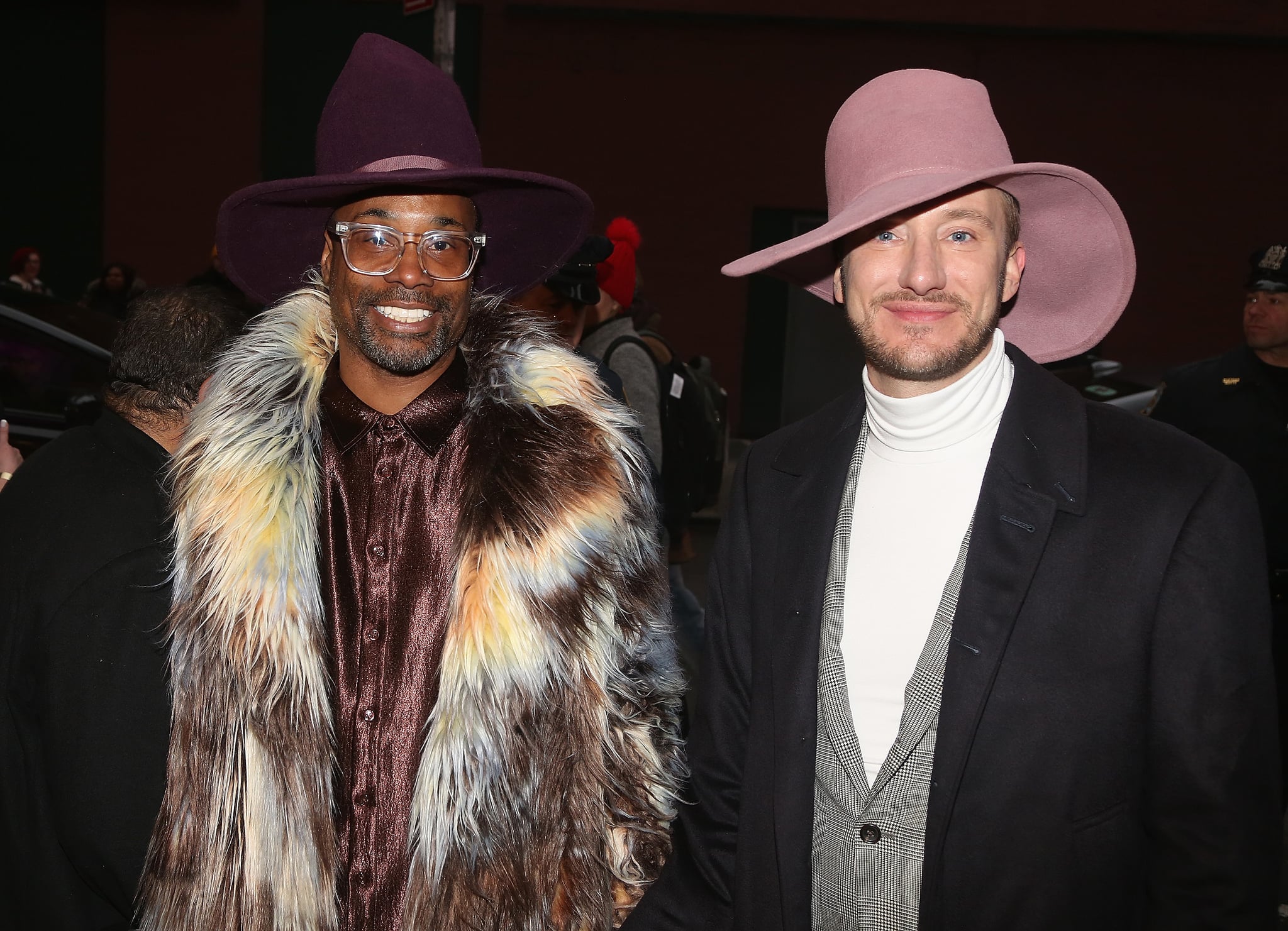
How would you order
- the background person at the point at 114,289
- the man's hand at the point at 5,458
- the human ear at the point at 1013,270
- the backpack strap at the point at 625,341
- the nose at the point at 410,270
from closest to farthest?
1. the human ear at the point at 1013,270
2. the nose at the point at 410,270
3. the man's hand at the point at 5,458
4. the backpack strap at the point at 625,341
5. the background person at the point at 114,289

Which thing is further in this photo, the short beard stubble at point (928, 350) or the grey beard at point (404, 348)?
the grey beard at point (404, 348)

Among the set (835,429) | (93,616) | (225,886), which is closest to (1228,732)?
(835,429)

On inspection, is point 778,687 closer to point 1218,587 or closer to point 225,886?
point 1218,587

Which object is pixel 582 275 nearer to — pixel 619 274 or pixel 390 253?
pixel 619 274

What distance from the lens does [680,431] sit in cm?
520

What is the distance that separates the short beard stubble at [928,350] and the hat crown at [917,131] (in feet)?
0.76

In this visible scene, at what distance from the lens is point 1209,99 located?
14.5 m

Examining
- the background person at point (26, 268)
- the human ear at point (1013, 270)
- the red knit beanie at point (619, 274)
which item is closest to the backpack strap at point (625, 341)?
the red knit beanie at point (619, 274)

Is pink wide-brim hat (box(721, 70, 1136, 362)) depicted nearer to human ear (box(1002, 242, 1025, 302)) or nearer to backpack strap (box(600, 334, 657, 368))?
human ear (box(1002, 242, 1025, 302))

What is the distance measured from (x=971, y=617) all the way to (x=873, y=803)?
375 millimetres

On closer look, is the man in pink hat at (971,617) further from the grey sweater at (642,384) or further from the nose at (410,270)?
the grey sweater at (642,384)

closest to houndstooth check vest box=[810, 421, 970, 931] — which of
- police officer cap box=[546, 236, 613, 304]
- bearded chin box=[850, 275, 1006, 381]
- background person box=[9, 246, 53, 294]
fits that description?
bearded chin box=[850, 275, 1006, 381]

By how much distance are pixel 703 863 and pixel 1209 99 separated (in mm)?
14973

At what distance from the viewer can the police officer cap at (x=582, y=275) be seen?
476 cm
